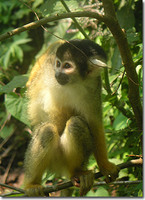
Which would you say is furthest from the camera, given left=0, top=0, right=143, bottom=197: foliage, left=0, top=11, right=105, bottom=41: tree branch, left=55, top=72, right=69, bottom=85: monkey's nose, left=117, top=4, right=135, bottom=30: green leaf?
left=117, top=4, right=135, bottom=30: green leaf

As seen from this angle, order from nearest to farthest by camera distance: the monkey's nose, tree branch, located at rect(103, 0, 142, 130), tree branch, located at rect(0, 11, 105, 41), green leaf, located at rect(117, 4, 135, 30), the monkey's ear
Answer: tree branch, located at rect(0, 11, 105, 41), tree branch, located at rect(103, 0, 142, 130), the monkey's ear, the monkey's nose, green leaf, located at rect(117, 4, 135, 30)

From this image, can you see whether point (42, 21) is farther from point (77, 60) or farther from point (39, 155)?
point (39, 155)

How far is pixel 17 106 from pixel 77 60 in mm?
877

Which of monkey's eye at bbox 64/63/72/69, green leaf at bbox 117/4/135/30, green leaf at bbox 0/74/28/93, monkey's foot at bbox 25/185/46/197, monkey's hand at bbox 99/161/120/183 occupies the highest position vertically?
green leaf at bbox 117/4/135/30

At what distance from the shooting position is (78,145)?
2658 mm

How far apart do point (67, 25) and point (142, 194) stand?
219 cm

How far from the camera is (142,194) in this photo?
253 cm

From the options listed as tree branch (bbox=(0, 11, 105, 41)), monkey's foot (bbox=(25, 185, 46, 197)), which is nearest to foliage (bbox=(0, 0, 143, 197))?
monkey's foot (bbox=(25, 185, 46, 197))

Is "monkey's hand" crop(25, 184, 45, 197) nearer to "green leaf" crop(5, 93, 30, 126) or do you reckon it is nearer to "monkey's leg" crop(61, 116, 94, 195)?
"monkey's leg" crop(61, 116, 94, 195)

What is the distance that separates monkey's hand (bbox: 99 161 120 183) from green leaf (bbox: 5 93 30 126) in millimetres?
971

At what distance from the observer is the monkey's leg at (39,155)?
261 centimetres

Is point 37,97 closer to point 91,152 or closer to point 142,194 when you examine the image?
point 91,152

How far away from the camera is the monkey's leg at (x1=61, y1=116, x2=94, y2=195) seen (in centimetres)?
264

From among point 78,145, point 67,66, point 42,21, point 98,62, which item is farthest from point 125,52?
point 78,145
